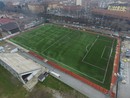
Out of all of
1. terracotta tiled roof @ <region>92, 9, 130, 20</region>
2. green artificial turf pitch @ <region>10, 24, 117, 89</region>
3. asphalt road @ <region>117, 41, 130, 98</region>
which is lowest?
asphalt road @ <region>117, 41, 130, 98</region>

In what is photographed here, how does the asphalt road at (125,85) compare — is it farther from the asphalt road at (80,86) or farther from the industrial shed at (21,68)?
the industrial shed at (21,68)

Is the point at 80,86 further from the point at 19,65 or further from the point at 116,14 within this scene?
the point at 116,14

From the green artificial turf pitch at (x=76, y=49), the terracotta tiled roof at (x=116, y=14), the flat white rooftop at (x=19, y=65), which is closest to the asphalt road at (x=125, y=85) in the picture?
the green artificial turf pitch at (x=76, y=49)

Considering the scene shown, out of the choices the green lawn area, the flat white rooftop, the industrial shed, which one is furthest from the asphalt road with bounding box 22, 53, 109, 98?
the flat white rooftop

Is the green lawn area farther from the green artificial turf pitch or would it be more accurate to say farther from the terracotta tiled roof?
the terracotta tiled roof

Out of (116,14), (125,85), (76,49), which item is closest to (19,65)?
(76,49)

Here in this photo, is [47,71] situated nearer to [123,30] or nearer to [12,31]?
[12,31]
